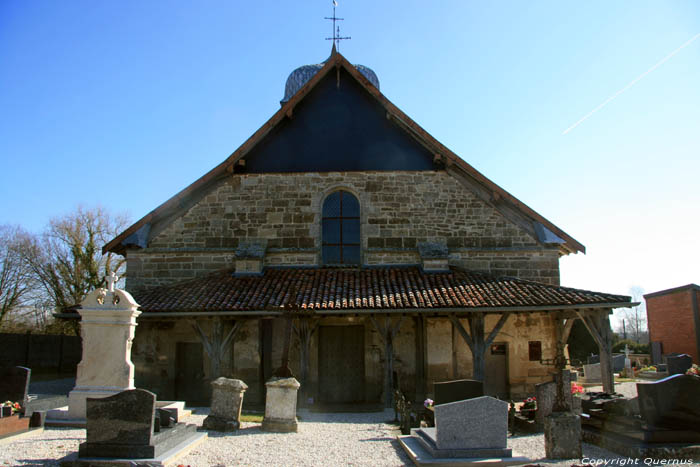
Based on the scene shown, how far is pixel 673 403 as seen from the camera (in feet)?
23.6

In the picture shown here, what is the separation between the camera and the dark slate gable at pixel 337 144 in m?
16.4

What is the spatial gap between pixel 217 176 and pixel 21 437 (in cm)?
969

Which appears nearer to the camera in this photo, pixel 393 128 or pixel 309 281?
pixel 309 281

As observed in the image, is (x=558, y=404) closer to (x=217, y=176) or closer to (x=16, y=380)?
(x=16, y=380)

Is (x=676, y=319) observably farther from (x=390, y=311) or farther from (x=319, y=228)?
(x=390, y=311)

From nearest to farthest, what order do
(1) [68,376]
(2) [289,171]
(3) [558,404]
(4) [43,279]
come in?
(3) [558,404], (2) [289,171], (1) [68,376], (4) [43,279]

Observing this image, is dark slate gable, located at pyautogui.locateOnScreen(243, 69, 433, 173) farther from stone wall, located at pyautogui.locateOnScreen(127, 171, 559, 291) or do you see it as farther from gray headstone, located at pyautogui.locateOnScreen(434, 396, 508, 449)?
gray headstone, located at pyautogui.locateOnScreen(434, 396, 508, 449)

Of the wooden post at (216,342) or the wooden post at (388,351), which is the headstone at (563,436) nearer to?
the wooden post at (388,351)

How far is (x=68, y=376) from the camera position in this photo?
77.4 ft

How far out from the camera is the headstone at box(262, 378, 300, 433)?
9492 millimetres

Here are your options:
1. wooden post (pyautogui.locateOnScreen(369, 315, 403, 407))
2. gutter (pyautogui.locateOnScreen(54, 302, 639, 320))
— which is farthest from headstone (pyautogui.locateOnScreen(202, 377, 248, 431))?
wooden post (pyautogui.locateOnScreen(369, 315, 403, 407))

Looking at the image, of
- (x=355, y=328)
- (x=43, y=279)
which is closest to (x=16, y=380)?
(x=355, y=328)

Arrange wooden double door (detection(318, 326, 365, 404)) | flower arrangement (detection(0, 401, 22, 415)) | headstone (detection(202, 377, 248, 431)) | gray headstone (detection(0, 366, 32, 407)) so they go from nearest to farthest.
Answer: flower arrangement (detection(0, 401, 22, 415))
gray headstone (detection(0, 366, 32, 407))
headstone (detection(202, 377, 248, 431))
wooden double door (detection(318, 326, 365, 404))

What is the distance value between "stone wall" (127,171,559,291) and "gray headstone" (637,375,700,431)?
27.4 ft
